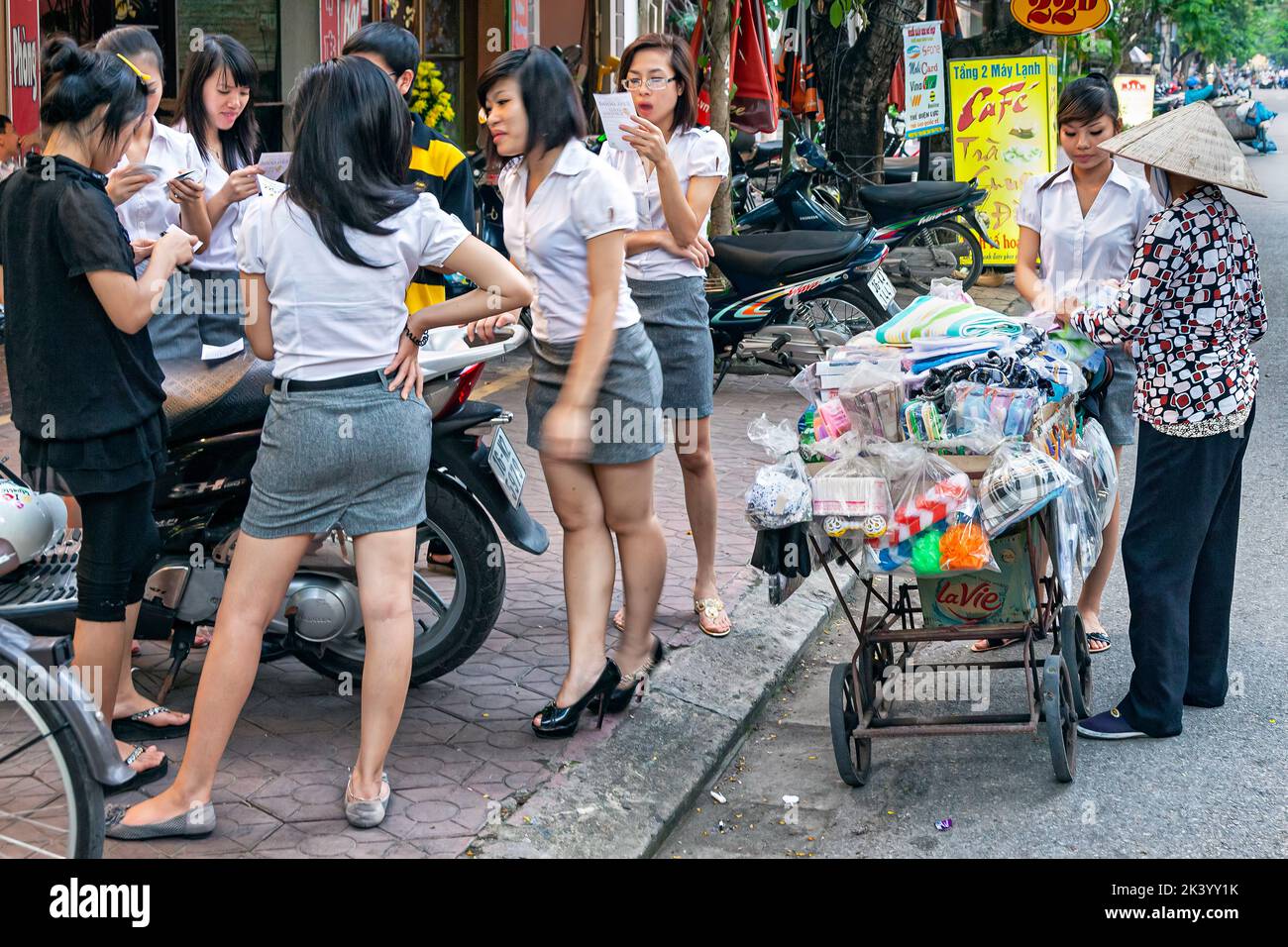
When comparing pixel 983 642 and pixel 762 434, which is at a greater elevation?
pixel 762 434

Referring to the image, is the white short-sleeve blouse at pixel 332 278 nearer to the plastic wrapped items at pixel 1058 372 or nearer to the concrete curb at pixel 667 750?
the concrete curb at pixel 667 750

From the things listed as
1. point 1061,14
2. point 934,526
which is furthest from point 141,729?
point 1061,14

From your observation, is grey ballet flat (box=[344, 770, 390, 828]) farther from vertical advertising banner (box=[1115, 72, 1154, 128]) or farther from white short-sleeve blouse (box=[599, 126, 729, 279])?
vertical advertising banner (box=[1115, 72, 1154, 128])

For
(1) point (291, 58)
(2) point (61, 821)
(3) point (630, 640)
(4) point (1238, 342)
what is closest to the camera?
(2) point (61, 821)

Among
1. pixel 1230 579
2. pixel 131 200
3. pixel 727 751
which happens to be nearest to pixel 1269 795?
pixel 1230 579

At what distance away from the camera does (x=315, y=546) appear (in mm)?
3979

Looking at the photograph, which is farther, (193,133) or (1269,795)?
(193,133)

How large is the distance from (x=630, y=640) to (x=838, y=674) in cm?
69

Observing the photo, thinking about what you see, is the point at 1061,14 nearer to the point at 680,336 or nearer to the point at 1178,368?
the point at 680,336

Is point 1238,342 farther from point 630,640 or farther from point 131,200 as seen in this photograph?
point 131,200

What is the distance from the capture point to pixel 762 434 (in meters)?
3.92

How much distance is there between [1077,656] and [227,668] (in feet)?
7.94

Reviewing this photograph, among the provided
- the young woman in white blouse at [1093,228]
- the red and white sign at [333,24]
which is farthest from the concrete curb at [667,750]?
the red and white sign at [333,24]

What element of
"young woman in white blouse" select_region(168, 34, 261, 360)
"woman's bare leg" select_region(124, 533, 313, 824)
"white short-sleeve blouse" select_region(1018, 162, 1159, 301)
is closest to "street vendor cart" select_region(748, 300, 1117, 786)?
"white short-sleeve blouse" select_region(1018, 162, 1159, 301)
